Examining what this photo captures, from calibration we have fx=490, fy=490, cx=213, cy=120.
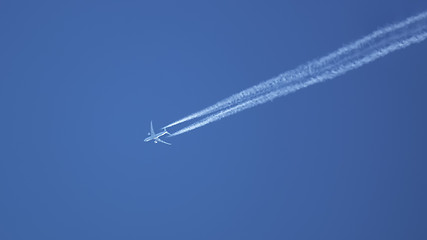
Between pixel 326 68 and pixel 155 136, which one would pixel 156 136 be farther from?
pixel 326 68

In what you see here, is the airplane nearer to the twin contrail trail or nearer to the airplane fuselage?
the airplane fuselage

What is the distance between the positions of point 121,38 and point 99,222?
12.0 feet

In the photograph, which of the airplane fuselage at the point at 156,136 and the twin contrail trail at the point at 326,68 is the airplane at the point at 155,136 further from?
the twin contrail trail at the point at 326,68

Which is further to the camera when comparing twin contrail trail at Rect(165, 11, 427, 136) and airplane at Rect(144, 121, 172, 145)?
airplane at Rect(144, 121, 172, 145)

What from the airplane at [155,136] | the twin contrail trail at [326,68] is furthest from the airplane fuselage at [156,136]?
the twin contrail trail at [326,68]

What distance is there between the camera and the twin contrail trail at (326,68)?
25.6 ft

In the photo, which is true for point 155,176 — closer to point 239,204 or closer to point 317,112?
point 239,204

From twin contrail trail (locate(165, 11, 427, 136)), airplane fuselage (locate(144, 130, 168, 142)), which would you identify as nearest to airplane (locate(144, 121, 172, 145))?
airplane fuselage (locate(144, 130, 168, 142))

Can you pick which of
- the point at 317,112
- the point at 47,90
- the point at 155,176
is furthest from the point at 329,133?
the point at 47,90

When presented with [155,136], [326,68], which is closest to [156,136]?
[155,136]

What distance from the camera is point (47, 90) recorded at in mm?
9453

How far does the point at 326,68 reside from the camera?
8312 millimetres

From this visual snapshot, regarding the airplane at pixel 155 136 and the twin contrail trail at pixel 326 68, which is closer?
the twin contrail trail at pixel 326 68

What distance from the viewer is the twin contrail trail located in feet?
25.6
